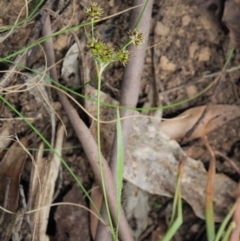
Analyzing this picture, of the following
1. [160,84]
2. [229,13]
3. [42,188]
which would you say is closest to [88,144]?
[42,188]

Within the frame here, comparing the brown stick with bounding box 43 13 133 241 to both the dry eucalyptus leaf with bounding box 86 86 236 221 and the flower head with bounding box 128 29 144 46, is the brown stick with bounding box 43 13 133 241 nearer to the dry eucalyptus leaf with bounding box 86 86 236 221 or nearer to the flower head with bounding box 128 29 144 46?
the dry eucalyptus leaf with bounding box 86 86 236 221

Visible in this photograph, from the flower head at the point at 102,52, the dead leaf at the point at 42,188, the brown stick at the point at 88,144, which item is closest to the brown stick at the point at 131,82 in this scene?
the brown stick at the point at 88,144

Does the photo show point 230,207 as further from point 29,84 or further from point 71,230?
point 29,84

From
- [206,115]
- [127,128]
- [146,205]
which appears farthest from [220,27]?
[146,205]

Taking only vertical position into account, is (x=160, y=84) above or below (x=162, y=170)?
above

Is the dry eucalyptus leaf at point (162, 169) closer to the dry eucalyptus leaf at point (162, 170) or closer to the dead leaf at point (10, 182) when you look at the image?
the dry eucalyptus leaf at point (162, 170)

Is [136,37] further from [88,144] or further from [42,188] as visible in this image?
[42,188]

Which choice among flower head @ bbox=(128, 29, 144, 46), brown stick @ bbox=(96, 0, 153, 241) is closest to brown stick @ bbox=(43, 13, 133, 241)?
brown stick @ bbox=(96, 0, 153, 241)
